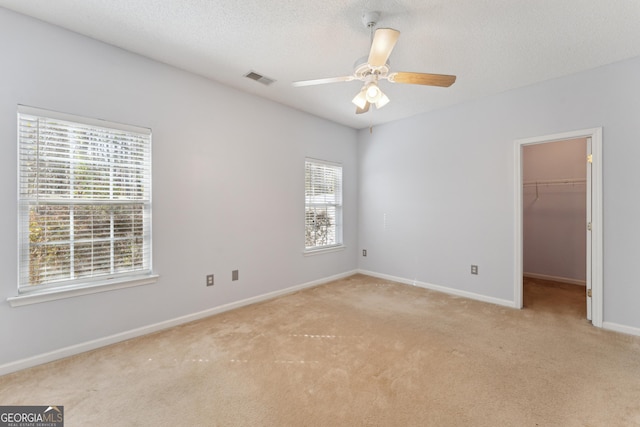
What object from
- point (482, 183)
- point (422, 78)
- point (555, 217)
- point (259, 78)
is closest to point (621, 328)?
point (482, 183)

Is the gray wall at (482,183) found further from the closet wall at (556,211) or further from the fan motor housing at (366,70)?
the fan motor housing at (366,70)

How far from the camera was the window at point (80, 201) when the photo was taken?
2.12 m

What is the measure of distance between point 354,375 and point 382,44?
2.30 metres

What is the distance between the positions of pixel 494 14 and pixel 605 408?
2755mm

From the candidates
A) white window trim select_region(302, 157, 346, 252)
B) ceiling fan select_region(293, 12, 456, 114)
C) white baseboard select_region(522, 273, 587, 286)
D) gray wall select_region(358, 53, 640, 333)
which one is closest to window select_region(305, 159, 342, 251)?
white window trim select_region(302, 157, 346, 252)

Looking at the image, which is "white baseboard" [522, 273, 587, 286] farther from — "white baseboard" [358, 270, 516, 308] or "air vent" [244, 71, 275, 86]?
"air vent" [244, 71, 275, 86]

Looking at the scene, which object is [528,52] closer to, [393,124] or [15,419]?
[393,124]

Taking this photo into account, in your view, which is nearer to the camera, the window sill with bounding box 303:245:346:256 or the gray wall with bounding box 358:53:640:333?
the gray wall with bounding box 358:53:640:333

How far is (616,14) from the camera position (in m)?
2.04

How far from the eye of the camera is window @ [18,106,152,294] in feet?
6.97

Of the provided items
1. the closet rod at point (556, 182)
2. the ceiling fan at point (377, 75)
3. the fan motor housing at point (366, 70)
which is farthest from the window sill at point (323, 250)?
the closet rod at point (556, 182)

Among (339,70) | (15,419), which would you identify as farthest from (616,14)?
(15,419)

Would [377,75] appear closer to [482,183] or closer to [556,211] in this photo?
[482,183]

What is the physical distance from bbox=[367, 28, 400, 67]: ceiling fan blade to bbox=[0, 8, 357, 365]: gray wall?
6.65 ft
